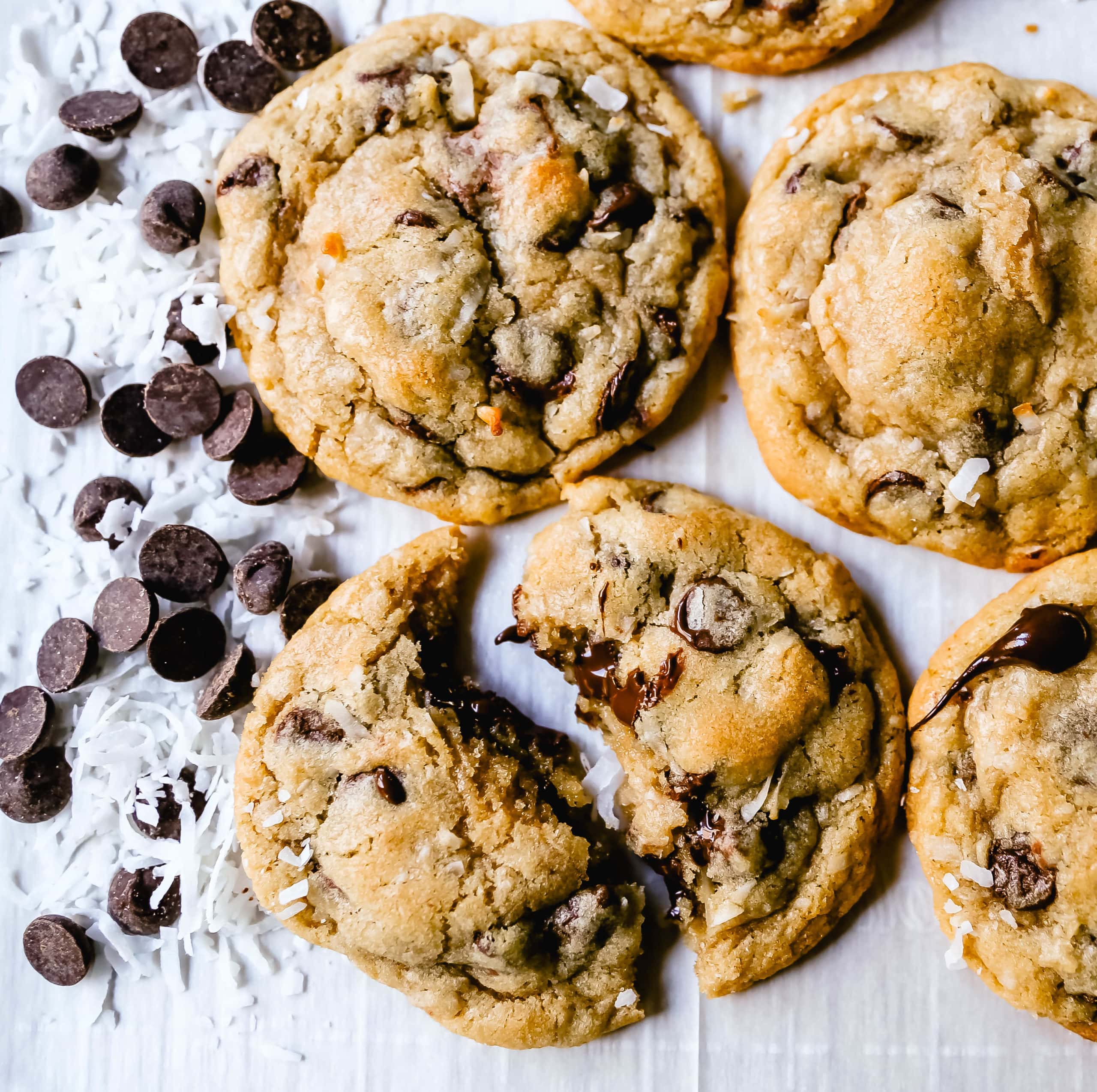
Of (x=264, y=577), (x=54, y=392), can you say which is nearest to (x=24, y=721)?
(x=264, y=577)

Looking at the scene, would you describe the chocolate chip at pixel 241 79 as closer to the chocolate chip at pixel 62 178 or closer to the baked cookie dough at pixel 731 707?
the chocolate chip at pixel 62 178

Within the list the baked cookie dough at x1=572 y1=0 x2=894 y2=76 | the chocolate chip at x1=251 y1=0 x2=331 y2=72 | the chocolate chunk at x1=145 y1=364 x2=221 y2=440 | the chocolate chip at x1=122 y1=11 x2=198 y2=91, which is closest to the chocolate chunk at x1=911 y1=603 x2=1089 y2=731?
the baked cookie dough at x1=572 y1=0 x2=894 y2=76

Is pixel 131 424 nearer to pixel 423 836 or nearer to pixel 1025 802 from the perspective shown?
pixel 423 836

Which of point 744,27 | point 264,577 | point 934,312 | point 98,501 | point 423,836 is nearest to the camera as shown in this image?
point 934,312

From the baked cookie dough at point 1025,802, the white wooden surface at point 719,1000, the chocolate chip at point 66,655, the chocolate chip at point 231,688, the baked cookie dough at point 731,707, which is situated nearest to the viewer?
the baked cookie dough at point 1025,802

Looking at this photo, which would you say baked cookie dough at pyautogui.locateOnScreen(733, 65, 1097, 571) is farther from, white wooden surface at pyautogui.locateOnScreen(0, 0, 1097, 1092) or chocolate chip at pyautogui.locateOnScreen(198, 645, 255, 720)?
chocolate chip at pyautogui.locateOnScreen(198, 645, 255, 720)

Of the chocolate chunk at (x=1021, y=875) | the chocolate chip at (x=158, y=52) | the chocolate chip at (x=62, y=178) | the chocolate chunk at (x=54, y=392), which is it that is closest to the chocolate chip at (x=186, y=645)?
the chocolate chunk at (x=54, y=392)
